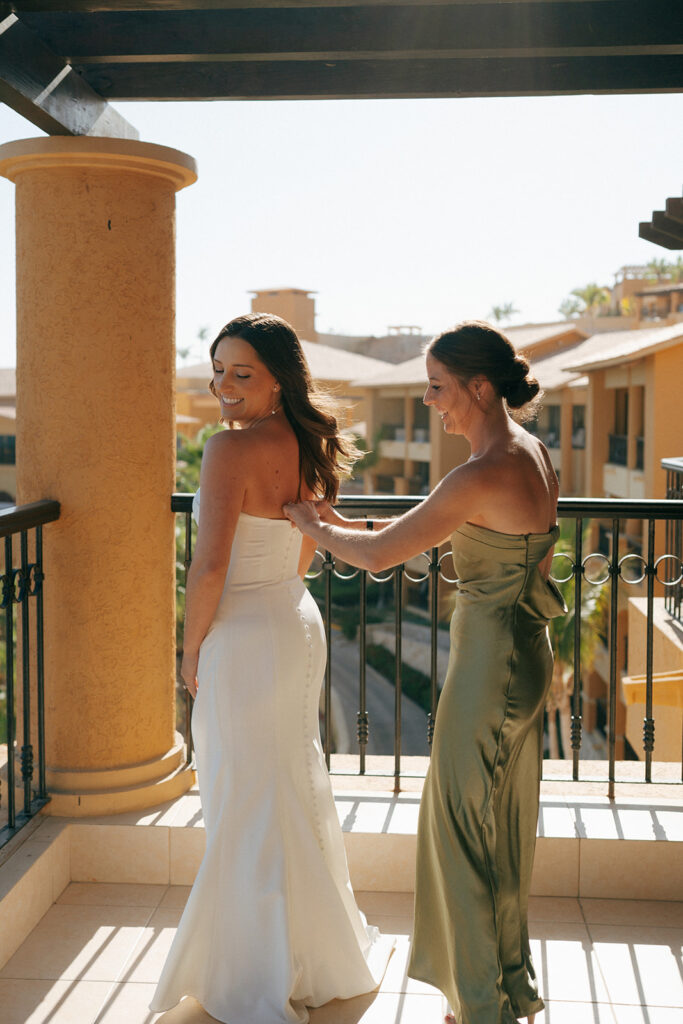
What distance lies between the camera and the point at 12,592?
133 inches

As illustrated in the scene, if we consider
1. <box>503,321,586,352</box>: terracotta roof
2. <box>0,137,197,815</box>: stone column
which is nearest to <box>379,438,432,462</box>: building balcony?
<box>503,321,586,352</box>: terracotta roof

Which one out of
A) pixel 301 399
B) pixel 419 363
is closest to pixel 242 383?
pixel 301 399

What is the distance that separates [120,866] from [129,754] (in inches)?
16.5

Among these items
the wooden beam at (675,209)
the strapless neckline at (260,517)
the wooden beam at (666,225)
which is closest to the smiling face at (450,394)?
the strapless neckline at (260,517)

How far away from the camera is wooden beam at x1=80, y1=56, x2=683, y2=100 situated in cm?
386

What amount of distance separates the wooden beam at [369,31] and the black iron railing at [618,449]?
921 inches

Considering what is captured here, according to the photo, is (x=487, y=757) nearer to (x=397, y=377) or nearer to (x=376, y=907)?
(x=376, y=907)

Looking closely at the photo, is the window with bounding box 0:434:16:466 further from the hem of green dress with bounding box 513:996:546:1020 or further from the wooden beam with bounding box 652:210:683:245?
the hem of green dress with bounding box 513:996:546:1020

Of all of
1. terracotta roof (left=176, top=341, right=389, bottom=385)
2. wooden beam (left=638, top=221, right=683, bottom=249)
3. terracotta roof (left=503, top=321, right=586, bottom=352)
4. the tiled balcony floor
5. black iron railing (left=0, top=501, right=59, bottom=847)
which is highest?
terracotta roof (left=503, top=321, right=586, bottom=352)

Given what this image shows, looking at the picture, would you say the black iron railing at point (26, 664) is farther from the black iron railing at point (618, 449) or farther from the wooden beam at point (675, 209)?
the black iron railing at point (618, 449)

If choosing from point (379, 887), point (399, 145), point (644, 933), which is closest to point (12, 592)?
point (379, 887)

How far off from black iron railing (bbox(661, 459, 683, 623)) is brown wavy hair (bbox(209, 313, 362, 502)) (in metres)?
1.89

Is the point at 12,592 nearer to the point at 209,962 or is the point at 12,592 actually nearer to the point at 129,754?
the point at 129,754

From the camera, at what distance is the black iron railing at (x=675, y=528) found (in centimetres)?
562
